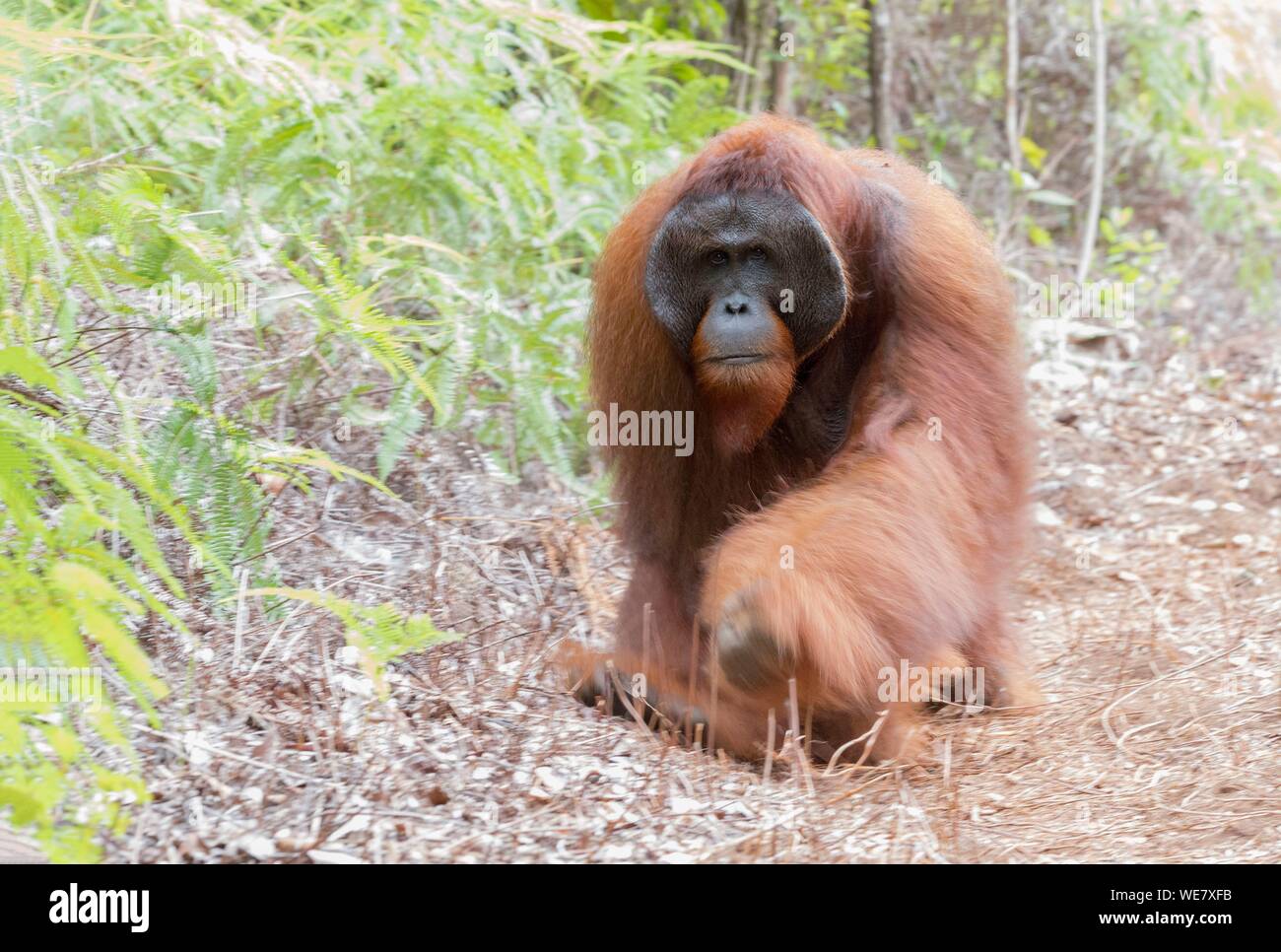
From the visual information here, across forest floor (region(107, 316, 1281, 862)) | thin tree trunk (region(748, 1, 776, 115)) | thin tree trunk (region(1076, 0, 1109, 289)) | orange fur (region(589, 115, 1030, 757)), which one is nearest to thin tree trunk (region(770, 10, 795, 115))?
thin tree trunk (region(748, 1, 776, 115))

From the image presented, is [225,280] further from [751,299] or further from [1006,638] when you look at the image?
[1006,638]

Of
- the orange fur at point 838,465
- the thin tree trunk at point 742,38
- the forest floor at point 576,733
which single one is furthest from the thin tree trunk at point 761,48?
the orange fur at point 838,465

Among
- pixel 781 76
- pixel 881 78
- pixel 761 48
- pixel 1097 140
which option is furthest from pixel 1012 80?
pixel 761 48

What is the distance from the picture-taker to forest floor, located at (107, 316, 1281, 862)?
315 cm

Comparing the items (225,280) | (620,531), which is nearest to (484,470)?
(620,531)

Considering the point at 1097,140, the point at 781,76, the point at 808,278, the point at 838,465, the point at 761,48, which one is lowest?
the point at 838,465

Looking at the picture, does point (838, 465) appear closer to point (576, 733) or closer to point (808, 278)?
point (808, 278)

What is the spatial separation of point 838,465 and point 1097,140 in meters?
6.19

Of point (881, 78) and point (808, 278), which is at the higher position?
point (881, 78)

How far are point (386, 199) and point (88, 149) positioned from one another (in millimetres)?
1179

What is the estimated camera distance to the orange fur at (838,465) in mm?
3615

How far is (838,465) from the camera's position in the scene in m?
3.88

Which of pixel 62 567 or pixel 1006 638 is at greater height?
pixel 62 567
